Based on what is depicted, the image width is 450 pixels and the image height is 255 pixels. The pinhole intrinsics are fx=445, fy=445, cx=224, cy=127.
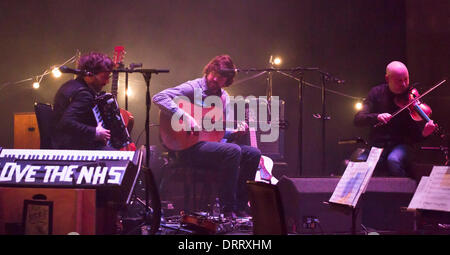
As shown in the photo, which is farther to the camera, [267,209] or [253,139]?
[253,139]

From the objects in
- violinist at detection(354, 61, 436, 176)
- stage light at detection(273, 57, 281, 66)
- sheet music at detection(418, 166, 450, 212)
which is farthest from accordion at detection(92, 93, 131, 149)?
stage light at detection(273, 57, 281, 66)

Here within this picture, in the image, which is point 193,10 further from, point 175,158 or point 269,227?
point 269,227

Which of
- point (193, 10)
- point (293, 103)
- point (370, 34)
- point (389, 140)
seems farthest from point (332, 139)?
point (193, 10)

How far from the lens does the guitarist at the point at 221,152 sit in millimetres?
4043

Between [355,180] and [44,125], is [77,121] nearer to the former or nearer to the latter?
[44,125]

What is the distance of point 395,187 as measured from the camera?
351 cm

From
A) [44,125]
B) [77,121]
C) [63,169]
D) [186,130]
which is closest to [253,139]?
[186,130]

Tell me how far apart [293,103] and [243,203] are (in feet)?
8.54

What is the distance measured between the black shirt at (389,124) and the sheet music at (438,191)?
1.83m

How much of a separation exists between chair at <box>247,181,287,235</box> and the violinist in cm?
219

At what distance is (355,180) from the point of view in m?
2.59

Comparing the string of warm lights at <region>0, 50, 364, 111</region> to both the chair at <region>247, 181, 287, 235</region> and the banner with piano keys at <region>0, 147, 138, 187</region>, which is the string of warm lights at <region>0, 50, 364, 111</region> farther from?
the chair at <region>247, 181, 287, 235</region>

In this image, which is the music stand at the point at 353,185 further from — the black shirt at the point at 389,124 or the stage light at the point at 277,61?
the stage light at the point at 277,61

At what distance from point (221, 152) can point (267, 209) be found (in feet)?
6.52
